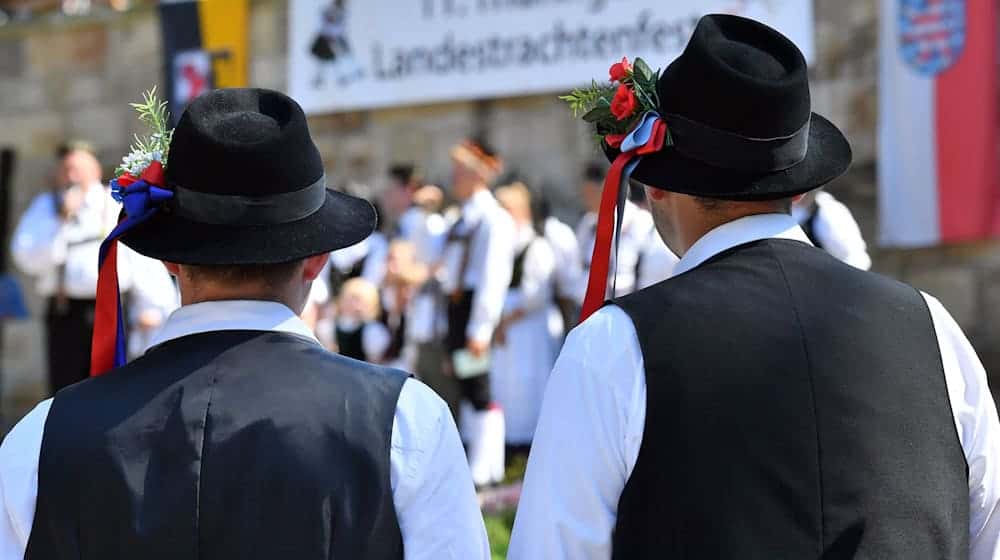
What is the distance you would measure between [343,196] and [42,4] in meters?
10.9

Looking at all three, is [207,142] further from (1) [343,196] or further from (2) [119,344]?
(2) [119,344]

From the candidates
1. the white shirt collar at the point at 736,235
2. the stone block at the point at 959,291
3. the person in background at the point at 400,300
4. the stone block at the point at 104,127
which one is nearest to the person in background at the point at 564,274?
the person in background at the point at 400,300

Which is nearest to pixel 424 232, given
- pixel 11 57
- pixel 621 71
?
pixel 11 57

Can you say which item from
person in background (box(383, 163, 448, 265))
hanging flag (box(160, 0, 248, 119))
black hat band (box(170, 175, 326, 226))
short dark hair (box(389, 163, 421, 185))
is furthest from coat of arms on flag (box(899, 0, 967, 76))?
black hat band (box(170, 175, 326, 226))

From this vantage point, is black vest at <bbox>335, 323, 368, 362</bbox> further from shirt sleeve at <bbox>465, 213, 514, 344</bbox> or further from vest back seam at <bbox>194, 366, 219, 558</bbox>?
vest back seam at <bbox>194, 366, 219, 558</bbox>

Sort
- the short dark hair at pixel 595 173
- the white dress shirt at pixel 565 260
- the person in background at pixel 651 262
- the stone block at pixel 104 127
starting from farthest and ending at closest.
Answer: the stone block at pixel 104 127, the white dress shirt at pixel 565 260, the short dark hair at pixel 595 173, the person in background at pixel 651 262

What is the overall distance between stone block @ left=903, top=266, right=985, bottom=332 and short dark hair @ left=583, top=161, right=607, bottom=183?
1811 mm

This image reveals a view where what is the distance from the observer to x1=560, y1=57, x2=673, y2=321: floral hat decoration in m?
2.43

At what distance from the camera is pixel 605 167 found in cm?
866

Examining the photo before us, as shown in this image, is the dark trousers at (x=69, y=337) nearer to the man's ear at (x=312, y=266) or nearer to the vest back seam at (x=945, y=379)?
the man's ear at (x=312, y=266)

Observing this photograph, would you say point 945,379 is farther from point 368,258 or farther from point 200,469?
point 368,258

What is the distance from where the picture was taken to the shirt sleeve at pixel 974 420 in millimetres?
2318

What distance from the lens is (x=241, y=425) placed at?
84.2 inches

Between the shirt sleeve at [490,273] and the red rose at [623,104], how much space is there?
513cm
